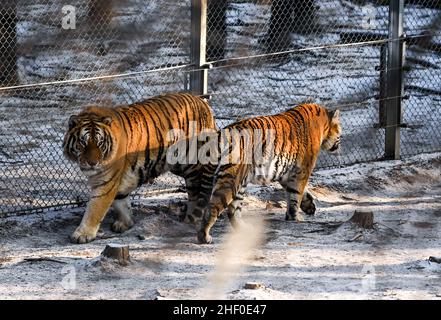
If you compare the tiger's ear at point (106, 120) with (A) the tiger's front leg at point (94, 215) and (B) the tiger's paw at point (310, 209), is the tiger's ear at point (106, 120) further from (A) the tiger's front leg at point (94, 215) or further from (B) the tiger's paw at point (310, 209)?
(B) the tiger's paw at point (310, 209)

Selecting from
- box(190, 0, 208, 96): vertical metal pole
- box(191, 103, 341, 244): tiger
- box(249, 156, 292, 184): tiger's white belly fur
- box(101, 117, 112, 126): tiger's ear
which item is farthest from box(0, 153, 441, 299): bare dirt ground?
box(190, 0, 208, 96): vertical metal pole

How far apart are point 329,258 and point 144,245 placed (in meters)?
1.19

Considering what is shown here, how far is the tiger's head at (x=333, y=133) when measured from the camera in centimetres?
692

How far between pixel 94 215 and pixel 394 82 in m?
3.58

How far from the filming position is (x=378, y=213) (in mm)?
6602

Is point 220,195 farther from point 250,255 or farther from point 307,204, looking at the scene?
point 307,204

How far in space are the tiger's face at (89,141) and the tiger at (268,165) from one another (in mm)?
760

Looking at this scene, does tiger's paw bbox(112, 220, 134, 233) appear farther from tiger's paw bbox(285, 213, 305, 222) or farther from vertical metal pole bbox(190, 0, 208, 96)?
vertical metal pole bbox(190, 0, 208, 96)

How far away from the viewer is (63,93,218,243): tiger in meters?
5.67

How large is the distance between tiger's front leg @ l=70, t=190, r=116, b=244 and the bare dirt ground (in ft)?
0.33

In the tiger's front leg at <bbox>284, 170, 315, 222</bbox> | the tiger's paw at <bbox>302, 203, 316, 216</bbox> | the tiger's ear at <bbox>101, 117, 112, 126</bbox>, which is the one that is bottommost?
the tiger's paw at <bbox>302, 203, 316, 216</bbox>

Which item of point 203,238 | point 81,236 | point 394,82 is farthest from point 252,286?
point 394,82
